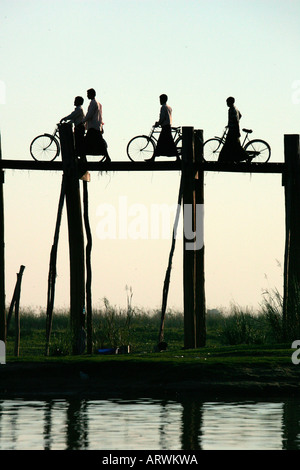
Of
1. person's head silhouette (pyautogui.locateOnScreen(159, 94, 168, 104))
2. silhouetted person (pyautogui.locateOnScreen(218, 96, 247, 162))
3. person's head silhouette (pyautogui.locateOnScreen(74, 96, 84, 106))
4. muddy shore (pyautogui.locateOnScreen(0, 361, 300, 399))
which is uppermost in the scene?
person's head silhouette (pyautogui.locateOnScreen(159, 94, 168, 104))

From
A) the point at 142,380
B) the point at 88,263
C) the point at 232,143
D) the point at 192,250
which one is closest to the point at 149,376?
the point at 142,380

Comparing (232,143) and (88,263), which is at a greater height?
(232,143)

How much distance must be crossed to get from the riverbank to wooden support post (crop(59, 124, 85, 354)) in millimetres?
2209

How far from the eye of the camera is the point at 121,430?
12734 mm

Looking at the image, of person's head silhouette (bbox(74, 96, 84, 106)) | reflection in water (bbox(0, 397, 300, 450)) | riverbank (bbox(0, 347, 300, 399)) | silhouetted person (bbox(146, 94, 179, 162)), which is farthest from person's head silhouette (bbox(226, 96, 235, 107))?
reflection in water (bbox(0, 397, 300, 450))

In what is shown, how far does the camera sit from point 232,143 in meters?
22.3

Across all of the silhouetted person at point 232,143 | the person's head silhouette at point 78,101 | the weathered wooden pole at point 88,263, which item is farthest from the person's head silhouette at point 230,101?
the weathered wooden pole at point 88,263

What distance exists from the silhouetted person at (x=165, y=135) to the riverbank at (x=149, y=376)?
548 centimetres

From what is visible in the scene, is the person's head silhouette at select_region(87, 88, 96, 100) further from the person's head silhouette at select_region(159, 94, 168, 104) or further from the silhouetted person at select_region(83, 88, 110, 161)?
the person's head silhouette at select_region(159, 94, 168, 104)

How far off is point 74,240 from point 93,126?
242 cm

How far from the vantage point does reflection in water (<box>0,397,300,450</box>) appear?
38.7 ft

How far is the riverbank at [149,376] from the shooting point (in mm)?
16750

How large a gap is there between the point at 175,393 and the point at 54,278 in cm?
504

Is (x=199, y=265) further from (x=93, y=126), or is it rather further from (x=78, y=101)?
(x=78, y=101)
